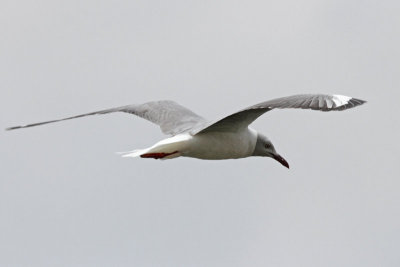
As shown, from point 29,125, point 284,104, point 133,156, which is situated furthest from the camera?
point 29,125

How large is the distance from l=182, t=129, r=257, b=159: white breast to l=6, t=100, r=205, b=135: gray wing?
0.56 meters

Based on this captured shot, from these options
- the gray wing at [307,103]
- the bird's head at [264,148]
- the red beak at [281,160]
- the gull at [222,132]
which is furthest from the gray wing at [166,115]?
the red beak at [281,160]

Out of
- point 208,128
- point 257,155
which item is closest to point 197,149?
point 208,128

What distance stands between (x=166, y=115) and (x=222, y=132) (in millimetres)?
2186

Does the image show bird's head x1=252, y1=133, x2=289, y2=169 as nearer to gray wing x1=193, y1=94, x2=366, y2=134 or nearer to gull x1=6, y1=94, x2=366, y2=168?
gull x1=6, y1=94, x2=366, y2=168

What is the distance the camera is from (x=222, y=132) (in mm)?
21656

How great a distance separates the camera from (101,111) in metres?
23.6

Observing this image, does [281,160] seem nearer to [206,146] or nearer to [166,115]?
[166,115]

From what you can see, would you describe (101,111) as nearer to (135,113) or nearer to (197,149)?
(135,113)

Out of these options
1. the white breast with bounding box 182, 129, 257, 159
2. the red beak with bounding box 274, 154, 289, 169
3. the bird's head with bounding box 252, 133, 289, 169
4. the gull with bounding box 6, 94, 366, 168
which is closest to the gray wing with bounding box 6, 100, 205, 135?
the gull with bounding box 6, 94, 366, 168

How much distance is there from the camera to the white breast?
21.4m

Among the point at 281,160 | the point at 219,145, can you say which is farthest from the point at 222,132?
the point at 281,160

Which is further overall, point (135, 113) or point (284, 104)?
point (135, 113)

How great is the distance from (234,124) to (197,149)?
72 centimetres
